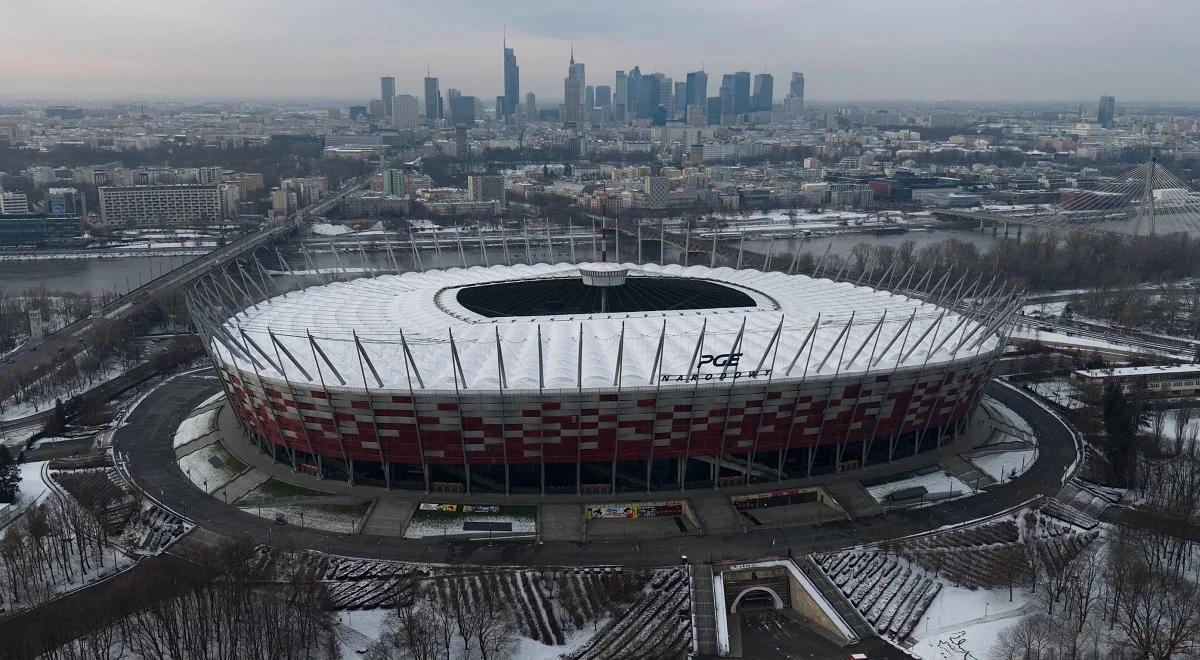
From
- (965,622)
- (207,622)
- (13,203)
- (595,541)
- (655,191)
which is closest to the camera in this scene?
(207,622)

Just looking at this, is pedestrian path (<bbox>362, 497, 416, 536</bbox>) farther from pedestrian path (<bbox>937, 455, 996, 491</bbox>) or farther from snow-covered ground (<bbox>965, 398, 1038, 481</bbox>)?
snow-covered ground (<bbox>965, 398, 1038, 481</bbox>)

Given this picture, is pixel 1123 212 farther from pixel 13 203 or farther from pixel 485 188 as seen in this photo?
pixel 13 203

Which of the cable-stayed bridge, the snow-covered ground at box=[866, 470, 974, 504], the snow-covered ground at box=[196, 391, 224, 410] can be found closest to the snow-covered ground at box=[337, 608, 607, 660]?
the snow-covered ground at box=[866, 470, 974, 504]

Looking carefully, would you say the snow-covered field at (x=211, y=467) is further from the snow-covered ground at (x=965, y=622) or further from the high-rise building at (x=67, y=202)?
the high-rise building at (x=67, y=202)

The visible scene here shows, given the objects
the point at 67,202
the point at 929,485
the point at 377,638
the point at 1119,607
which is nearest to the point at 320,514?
the point at 377,638

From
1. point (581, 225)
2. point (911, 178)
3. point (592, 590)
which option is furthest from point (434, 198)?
point (592, 590)

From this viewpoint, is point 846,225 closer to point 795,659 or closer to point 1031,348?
point 1031,348

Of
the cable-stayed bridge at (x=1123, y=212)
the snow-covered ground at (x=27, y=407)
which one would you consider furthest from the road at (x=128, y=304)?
the cable-stayed bridge at (x=1123, y=212)
